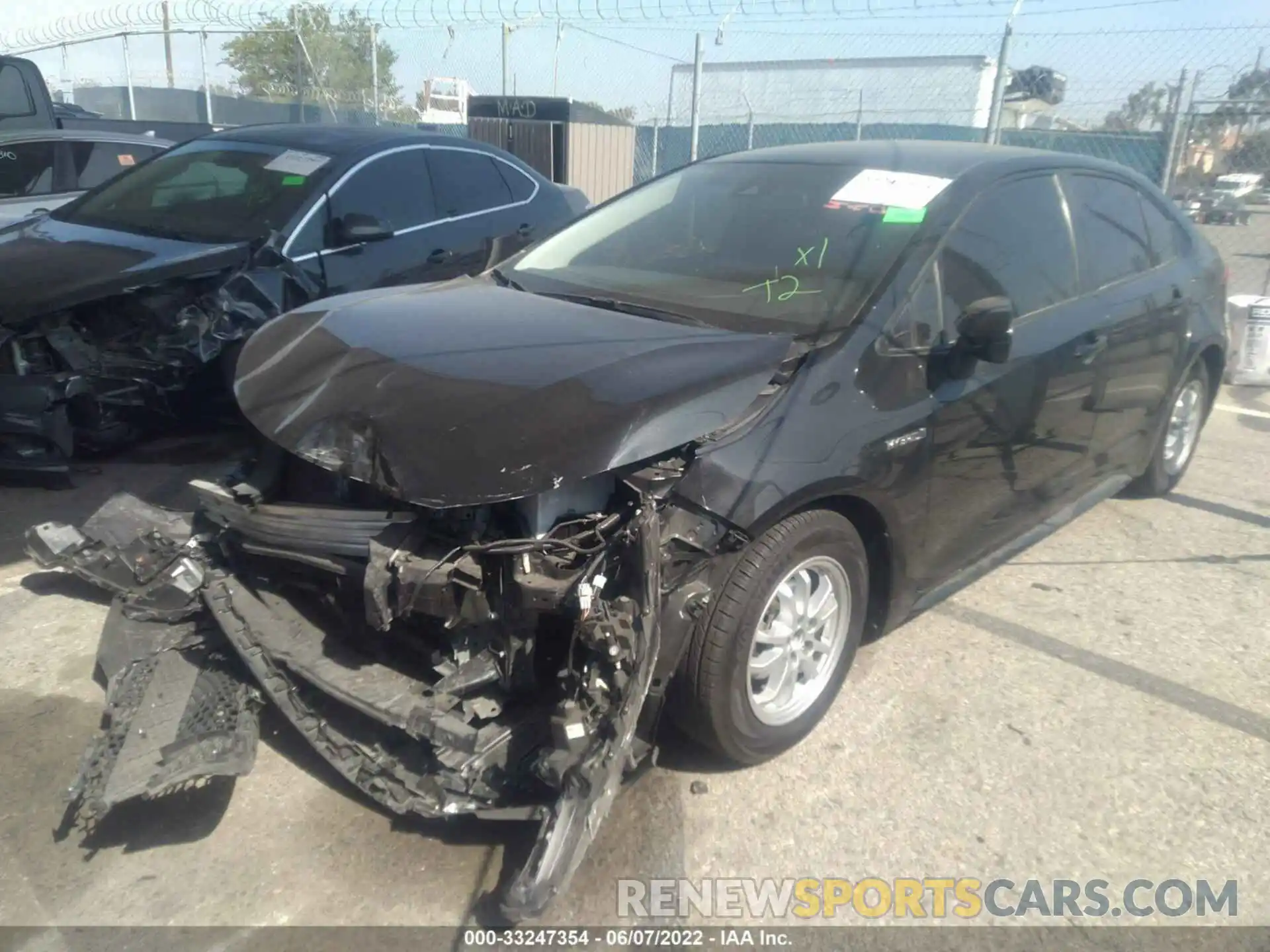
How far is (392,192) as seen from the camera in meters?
5.75

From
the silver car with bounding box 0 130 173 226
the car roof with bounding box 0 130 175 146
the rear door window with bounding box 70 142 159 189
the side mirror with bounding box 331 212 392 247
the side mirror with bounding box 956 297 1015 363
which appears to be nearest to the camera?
the side mirror with bounding box 956 297 1015 363

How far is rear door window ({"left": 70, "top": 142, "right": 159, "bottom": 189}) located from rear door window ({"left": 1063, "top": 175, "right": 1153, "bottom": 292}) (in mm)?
6413

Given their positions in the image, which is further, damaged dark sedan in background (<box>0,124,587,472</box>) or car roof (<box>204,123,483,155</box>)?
car roof (<box>204,123,483,155</box>)

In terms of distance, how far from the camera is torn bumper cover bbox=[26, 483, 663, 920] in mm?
2385

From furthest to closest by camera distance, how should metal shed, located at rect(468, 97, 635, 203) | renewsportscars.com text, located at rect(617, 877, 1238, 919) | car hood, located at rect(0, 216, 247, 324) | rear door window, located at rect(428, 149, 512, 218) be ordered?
metal shed, located at rect(468, 97, 635, 203) → rear door window, located at rect(428, 149, 512, 218) → car hood, located at rect(0, 216, 247, 324) → renewsportscars.com text, located at rect(617, 877, 1238, 919)

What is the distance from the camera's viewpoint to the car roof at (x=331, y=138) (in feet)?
18.9

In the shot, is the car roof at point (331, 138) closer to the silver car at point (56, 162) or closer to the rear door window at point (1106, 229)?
the silver car at point (56, 162)

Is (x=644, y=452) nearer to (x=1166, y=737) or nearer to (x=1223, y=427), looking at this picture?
(x=1166, y=737)

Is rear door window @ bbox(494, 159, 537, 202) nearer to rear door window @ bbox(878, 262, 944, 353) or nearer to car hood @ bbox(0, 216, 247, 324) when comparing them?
car hood @ bbox(0, 216, 247, 324)

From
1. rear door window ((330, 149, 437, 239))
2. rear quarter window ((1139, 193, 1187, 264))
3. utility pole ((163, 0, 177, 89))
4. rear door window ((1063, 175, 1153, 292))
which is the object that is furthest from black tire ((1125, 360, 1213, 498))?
utility pole ((163, 0, 177, 89))

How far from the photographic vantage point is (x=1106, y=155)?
32.7ft

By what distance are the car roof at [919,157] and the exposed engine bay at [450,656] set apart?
5.70ft

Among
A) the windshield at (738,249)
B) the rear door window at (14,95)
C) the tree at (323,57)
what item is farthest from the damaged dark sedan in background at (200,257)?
the tree at (323,57)

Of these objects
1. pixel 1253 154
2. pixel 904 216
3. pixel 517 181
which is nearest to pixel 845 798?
pixel 904 216
